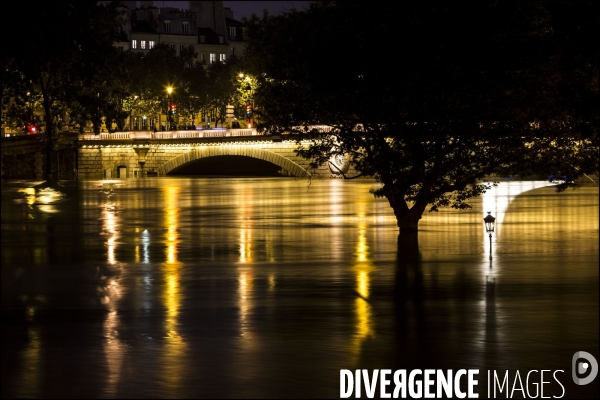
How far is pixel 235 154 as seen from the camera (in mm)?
105688

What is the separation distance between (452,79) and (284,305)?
11795 mm

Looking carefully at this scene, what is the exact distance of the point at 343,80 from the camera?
31891mm

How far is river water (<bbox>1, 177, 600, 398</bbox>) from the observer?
15617 mm

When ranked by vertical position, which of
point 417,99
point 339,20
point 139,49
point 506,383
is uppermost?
point 139,49

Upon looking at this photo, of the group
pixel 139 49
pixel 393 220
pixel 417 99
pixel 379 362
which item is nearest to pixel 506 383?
pixel 379 362

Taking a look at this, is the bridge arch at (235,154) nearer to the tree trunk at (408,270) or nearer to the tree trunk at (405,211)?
the tree trunk at (405,211)

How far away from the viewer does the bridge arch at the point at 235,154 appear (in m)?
103

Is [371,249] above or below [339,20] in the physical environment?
below

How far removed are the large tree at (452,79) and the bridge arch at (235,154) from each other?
67066 millimetres

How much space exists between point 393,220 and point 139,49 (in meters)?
132

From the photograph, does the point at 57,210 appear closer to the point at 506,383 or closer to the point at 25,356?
the point at 25,356

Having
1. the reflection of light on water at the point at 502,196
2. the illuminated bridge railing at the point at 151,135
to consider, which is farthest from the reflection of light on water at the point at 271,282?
the illuminated bridge railing at the point at 151,135

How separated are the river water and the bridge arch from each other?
2314 inches

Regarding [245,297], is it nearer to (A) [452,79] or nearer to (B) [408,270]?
(B) [408,270]
